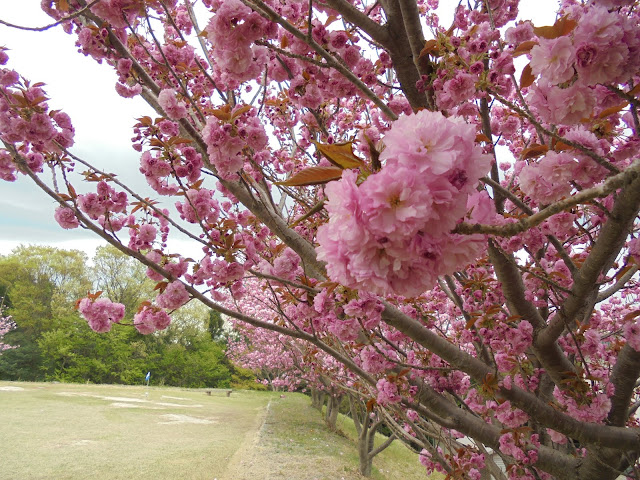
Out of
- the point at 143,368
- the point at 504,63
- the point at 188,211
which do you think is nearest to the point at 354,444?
the point at 188,211

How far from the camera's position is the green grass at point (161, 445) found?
5.98 metres

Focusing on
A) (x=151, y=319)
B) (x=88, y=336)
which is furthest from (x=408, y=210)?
(x=88, y=336)

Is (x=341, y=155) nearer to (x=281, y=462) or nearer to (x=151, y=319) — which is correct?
(x=151, y=319)

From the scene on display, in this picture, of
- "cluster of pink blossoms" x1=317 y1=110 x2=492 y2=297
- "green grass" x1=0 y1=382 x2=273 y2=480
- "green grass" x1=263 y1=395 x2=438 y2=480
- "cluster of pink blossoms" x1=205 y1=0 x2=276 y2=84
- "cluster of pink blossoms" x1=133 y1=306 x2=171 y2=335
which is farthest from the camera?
"green grass" x1=263 y1=395 x2=438 y2=480

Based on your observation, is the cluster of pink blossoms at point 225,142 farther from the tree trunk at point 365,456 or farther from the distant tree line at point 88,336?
the distant tree line at point 88,336

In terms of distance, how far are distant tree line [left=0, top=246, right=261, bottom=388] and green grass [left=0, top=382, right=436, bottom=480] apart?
915cm

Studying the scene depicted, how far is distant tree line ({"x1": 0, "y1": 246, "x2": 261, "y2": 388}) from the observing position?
1970 centimetres

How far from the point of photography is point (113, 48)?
1.61 m

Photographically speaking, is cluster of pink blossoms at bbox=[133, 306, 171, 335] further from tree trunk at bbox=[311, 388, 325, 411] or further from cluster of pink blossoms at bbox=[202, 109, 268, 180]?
tree trunk at bbox=[311, 388, 325, 411]

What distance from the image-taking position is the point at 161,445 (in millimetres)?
7512

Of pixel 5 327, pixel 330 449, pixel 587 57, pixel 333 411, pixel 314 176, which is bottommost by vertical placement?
pixel 330 449

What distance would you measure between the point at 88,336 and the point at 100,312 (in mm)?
22385

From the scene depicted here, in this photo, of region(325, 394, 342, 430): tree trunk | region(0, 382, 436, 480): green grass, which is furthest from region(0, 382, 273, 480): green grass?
region(325, 394, 342, 430): tree trunk

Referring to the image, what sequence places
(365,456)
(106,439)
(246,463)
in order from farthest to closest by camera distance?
(106,439), (365,456), (246,463)
